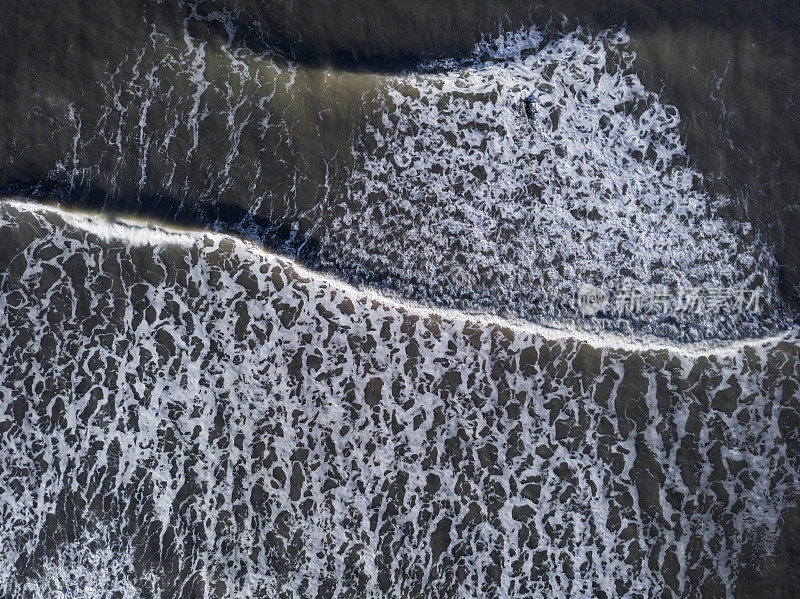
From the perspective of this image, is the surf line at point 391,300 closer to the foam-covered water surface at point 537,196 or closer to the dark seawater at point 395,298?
the dark seawater at point 395,298

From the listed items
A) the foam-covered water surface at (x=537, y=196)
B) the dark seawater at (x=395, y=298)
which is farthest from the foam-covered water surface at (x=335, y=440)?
the foam-covered water surface at (x=537, y=196)

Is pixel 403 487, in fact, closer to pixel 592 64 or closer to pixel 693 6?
pixel 592 64

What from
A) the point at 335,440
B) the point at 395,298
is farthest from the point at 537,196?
the point at 335,440

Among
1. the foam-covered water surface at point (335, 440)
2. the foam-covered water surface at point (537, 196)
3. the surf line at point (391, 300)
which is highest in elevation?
the foam-covered water surface at point (537, 196)

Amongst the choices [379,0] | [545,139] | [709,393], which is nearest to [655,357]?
[709,393]

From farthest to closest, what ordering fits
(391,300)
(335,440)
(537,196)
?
(537,196) < (391,300) < (335,440)

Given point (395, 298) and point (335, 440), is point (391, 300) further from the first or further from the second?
point (335, 440)

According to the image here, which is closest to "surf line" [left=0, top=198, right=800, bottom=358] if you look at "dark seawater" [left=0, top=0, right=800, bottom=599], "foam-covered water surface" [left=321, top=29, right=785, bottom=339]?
"dark seawater" [left=0, top=0, right=800, bottom=599]
